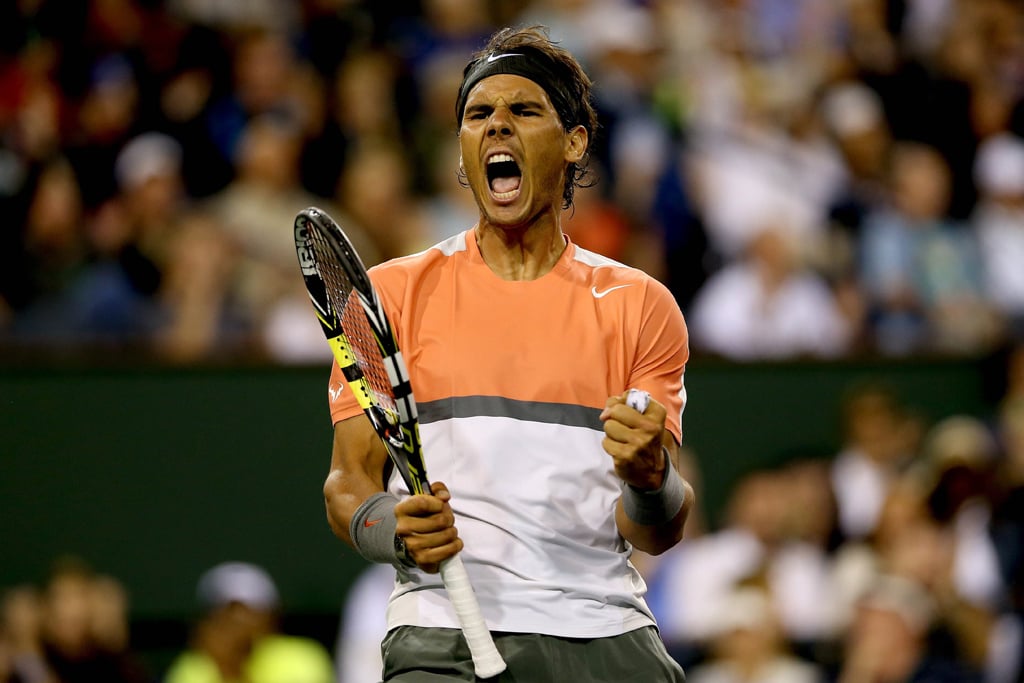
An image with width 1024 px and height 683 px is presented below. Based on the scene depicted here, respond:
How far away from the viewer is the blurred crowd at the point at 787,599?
758 cm

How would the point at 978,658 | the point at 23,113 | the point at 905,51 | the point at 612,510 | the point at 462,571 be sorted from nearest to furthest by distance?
the point at 462,571
the point at 612,510
the point at 978,658
the point at 23,113
the point at 905,51

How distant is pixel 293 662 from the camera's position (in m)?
8.00

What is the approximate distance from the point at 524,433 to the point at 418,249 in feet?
17.3

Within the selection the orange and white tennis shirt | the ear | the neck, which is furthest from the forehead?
the orange and white tennis shirt

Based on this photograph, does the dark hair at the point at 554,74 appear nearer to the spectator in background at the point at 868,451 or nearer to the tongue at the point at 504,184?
the tongue at the point at 504,184

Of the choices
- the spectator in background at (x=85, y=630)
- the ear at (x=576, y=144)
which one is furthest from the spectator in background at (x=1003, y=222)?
the ear at (x=576, y=144)

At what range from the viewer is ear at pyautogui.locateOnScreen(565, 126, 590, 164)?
404 cm

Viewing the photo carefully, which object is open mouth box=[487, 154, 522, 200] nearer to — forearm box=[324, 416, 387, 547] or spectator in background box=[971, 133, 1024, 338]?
forearm box=[324, 416, 387, 547]

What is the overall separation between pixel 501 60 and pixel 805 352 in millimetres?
5742

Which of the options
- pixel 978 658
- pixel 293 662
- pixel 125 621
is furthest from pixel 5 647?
pixel 978 658

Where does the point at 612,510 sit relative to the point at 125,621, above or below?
above

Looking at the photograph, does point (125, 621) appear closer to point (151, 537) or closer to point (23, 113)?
point (151, 537)

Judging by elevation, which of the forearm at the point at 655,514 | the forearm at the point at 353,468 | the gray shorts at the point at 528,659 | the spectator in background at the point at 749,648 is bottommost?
the spectator in background at the point at 749,648

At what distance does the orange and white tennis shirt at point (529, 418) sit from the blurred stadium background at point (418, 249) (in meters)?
3.96
